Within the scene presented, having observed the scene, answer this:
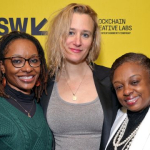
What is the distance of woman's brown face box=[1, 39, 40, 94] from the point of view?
1.37 meters

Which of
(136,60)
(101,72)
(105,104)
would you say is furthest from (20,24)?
(136,60)

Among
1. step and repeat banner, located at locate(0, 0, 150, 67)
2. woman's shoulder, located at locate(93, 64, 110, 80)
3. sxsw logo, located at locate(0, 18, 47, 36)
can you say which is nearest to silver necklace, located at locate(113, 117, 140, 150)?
woman's shoulder, located at locate(93, 64, 110, 80)

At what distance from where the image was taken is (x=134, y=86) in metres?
1.24

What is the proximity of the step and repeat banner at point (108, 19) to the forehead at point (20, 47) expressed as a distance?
2.18ft

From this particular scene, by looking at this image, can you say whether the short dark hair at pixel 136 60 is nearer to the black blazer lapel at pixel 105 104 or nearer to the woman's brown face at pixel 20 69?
the black blazer lapel at pixel 105 104

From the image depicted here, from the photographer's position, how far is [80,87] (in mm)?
1682

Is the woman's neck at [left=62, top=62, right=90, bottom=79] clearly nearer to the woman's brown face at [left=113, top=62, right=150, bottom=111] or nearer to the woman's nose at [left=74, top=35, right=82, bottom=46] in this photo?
the woman's nose at [left=74, top=35, right=82, bottom=46]

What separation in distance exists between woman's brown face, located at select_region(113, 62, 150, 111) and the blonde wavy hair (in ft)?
1.70

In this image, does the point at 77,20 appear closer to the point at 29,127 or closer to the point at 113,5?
the point at 113,5

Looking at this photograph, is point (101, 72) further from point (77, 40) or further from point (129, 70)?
point (129, 70)

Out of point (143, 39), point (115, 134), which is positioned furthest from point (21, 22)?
point (115, 134)

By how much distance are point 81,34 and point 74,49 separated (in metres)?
0.11

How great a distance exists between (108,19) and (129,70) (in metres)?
0.92

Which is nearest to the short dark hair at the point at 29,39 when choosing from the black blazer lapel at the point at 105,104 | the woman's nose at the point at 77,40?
the woman's nose at the point at 77,40
